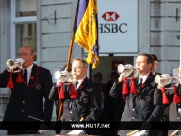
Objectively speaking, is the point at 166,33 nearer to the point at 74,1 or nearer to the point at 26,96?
the point at 74,1

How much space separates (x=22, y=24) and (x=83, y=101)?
8.88m

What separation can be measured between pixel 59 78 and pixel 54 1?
25.4ft

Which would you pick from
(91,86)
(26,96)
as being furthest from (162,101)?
(26,96)

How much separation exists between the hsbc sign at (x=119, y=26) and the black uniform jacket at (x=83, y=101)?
701cm

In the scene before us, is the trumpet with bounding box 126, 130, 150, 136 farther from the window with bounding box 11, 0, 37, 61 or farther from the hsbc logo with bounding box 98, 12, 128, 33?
the window with bounding box 11, 0, 37, 61

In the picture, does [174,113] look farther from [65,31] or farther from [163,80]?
[65,31]

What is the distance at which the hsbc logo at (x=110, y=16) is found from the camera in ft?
52.7

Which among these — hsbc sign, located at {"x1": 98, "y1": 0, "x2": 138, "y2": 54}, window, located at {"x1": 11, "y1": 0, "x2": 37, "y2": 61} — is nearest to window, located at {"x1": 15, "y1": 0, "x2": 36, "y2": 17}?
window, located at {"x1": 11, "y1": 0, "x2": 37, "y2": 61}

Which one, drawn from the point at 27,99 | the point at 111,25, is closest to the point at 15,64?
the point at 27,99

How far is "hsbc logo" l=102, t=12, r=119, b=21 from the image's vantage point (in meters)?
16.1

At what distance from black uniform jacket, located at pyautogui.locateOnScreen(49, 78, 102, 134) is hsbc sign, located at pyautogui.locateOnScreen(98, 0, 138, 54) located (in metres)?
7.01

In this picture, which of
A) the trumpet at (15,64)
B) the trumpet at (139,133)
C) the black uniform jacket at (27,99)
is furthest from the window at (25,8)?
the trumpet at (139,133)

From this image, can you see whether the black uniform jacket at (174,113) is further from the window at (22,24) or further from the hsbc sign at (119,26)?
the window at (22,24)

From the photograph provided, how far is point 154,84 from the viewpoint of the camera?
9016mm
